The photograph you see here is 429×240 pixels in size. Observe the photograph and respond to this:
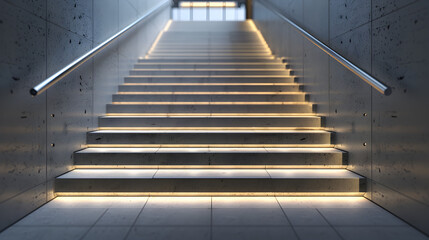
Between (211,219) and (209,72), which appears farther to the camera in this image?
(209,72)

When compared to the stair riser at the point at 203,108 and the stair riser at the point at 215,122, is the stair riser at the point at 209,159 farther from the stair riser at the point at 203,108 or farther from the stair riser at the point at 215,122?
the stair riser at the point at 203,108

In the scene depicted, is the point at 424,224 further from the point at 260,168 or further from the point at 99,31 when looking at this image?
the point at 99,31

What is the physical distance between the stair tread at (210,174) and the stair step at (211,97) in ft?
4.51

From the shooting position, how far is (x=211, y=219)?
1.82 meters

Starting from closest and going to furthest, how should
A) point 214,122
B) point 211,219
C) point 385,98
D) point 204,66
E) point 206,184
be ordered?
point 211,219
point 385,98
point 206,184
point 214,122
point 204,66

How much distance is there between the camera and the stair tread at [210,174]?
2205 millimetres

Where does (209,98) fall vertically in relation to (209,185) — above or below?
above

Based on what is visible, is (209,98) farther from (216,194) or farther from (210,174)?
(216,194)

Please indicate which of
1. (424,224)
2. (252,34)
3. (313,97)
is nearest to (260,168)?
(424,224)

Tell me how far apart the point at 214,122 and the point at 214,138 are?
1.20 feet

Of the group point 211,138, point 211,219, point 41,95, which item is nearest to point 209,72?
point 211,138

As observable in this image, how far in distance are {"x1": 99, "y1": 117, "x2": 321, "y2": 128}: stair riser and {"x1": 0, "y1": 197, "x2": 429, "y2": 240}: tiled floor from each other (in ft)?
3.57

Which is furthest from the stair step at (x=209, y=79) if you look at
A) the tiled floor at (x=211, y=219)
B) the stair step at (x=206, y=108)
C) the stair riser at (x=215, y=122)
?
the tiled floor at (x=211, y=219)

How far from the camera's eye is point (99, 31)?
3.07 m
